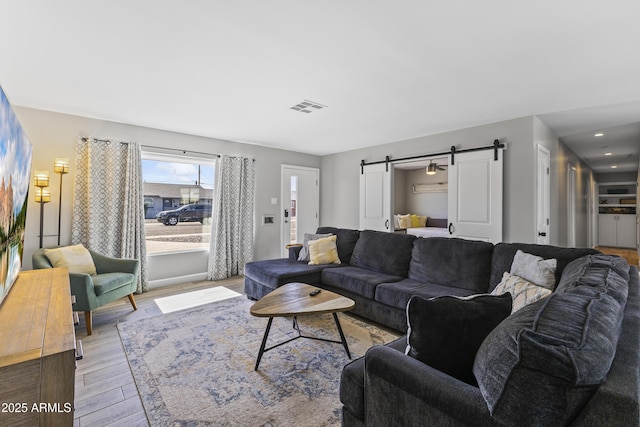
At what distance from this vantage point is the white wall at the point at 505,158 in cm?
374

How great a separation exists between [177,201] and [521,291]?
4.74 meters

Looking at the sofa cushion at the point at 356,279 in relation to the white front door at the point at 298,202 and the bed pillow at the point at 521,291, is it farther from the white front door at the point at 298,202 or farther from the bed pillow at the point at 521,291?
the white front door at the point at 298,202

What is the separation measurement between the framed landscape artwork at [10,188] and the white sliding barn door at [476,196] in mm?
4649

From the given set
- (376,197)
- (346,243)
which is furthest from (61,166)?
(376,197)

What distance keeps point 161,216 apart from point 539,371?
5.01m

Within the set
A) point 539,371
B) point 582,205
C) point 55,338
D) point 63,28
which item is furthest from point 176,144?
point 582,205

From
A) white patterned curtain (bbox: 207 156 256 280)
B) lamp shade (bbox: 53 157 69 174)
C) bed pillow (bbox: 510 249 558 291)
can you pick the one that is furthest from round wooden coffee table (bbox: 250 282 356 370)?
lamp shade (bbox: 53 157 69 174)

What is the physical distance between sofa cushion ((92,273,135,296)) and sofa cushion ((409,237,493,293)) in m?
3.26

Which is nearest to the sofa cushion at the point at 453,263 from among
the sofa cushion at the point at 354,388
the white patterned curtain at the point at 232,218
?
the sofa cushion at the point at 354,388

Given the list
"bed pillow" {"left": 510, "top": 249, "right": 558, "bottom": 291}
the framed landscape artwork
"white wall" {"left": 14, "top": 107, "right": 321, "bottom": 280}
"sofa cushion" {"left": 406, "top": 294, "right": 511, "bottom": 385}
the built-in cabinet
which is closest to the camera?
"sofa cushion" {"left": 406, "top": 294, "right": 511, "bottom": 385}

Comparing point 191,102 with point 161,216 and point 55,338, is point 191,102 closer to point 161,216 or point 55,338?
point 161,216

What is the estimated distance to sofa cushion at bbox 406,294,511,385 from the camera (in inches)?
45.3

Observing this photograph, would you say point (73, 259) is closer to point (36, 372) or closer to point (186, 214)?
point (186, 214)

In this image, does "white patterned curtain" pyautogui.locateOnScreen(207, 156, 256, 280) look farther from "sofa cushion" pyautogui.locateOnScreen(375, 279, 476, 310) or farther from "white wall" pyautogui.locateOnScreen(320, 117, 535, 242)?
"sofa cushion" pyautogui.locateOnScreen(375, 279, 476, 310)
